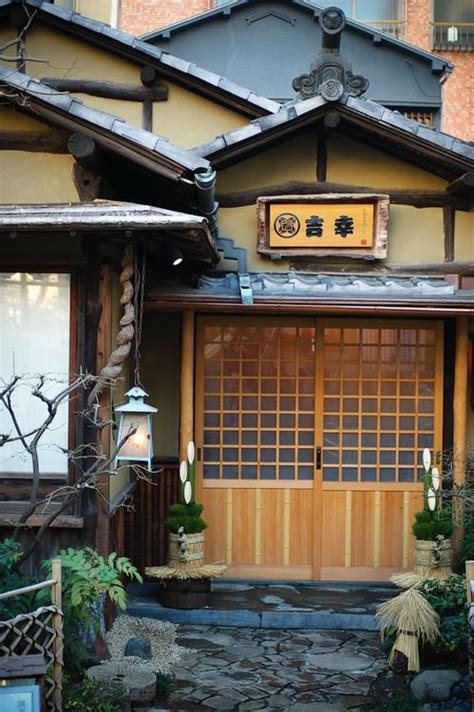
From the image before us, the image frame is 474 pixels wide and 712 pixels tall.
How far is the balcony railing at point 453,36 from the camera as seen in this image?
80.3 feet

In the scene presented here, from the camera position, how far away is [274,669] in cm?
811

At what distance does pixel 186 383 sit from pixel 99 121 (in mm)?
3468

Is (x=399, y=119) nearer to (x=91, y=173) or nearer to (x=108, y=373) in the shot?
(x=91, y=173)

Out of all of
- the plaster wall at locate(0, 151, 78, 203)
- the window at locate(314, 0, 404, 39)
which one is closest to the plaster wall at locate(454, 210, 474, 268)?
the plaster wall at locate(0, 151, 78, 203)

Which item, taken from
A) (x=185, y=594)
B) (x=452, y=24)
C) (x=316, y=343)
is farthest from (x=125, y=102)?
(x=452, y=24)

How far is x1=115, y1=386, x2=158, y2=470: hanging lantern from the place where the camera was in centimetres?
750

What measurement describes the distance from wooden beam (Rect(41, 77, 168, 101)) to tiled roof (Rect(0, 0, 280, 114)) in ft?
Result: 0.92

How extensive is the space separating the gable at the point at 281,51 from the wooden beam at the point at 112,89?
4874mm

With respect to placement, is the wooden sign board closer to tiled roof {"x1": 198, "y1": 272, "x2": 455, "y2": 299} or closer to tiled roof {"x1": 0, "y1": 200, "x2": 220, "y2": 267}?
tiled roof {"x1": 198, "y1": 272, "x2": 455, "y2": 299}

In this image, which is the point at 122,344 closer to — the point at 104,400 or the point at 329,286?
the point at 104,400

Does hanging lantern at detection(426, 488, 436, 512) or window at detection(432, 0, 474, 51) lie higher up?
window at detection(432, 0, 474, 51)

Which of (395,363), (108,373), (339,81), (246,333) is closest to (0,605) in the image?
(108,373)

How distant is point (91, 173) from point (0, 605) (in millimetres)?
3944

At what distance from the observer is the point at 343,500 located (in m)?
10.6
